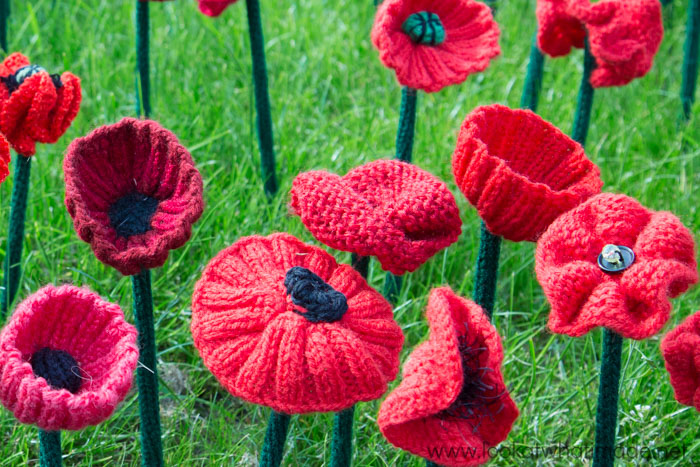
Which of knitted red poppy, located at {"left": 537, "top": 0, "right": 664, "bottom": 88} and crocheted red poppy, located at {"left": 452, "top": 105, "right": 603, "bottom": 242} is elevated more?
knitted red poppy, located at {"left": 537, "top": 0, "right": 664, "bottom": 88}

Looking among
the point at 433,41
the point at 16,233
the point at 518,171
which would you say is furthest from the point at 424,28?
the point at 16,233

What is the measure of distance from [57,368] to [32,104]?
1.43 ft

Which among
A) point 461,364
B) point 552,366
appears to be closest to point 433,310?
point 461,364

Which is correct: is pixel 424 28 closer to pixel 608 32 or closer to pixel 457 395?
pixel 608 32

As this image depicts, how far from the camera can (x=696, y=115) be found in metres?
2.28

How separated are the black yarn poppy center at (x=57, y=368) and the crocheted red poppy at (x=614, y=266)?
0.51 m

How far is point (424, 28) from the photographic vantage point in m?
1.24

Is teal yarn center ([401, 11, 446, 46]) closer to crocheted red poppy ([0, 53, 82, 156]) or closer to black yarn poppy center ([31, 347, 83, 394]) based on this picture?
crocheted red poppy ([0, 53, 82, 156])

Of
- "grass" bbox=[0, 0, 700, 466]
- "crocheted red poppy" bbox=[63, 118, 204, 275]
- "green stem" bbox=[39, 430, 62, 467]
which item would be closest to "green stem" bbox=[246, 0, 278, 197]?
"grass" bbox=[0, 0, 700, 466]

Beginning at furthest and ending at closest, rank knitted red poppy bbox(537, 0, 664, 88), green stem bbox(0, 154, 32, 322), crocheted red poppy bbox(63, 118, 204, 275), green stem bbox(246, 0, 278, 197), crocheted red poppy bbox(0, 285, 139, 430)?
green stem bbox(246, 0, 278, 197) < knitted red poppy bbox(537, 0, 664, 88) < green stem bbox(0, 154, 32, 322) < crocheted red poppy bbox(63, 118, 204, 275) < crocheted red poppy bbox(0, 285, 139, 430)

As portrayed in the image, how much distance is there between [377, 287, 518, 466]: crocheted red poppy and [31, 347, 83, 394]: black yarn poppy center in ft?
1.06

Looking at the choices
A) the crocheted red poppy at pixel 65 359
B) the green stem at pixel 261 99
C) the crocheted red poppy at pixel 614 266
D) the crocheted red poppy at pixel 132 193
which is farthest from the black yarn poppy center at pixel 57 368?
the green stem at pixel 261 99

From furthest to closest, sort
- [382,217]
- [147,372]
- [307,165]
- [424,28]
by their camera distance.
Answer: [307,165], [424,28], [147,372], [382,217]

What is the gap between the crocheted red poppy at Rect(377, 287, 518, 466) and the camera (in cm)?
85
